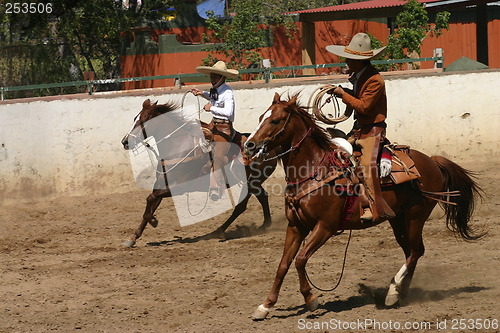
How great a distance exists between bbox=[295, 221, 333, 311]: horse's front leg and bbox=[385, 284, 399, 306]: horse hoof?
2.16ft

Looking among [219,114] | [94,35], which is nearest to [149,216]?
[219,114]

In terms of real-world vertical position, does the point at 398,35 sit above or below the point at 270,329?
above

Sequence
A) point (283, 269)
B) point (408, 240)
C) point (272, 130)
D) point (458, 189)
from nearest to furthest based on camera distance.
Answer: point (272, 130), point (283, 269), point (408, 240), point (458, 189)

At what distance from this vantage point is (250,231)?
9.93 m

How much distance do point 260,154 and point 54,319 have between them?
7.76 ft

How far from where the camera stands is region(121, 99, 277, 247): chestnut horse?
9.32 m

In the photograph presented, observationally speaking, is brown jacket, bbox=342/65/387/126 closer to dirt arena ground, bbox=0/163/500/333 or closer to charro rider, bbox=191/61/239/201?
dirt arena ground, bbox=0/163/500/333

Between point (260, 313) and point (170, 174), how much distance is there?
3772mm

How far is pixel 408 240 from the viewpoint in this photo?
6.81 m

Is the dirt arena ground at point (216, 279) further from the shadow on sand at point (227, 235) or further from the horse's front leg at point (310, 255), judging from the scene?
the horse's front leg at point (310, 255)

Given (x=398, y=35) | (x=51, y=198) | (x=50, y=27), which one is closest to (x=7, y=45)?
(x=50, y=27)

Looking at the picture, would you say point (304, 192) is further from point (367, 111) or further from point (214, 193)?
point (214, 193)

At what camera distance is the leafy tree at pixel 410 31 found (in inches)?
645

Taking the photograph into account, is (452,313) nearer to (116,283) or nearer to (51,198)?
(116,283)
